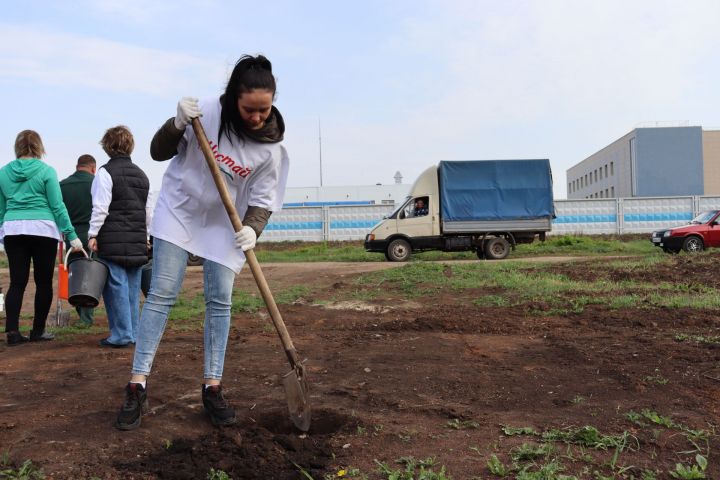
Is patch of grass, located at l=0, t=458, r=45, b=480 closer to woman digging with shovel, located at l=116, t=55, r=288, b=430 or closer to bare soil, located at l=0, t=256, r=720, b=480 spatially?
bare soil, located at l=0, t=256, r=720, b=480

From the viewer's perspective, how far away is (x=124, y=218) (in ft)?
17.6

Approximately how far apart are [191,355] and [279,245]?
2187cm

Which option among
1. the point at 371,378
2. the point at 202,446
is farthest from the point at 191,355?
the point at 202,446

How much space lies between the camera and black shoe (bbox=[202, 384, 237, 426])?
3.10m

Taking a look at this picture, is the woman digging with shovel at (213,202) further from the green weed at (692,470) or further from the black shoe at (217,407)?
the green weed at (692,470)

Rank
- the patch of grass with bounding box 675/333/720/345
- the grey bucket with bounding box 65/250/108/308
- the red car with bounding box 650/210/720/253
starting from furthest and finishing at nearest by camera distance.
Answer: the red car with bounding box 650/210/720/253 < the grey bucket with bounding box 65/250/108/308 < the patch of grass with bounding box 675/333/720/345

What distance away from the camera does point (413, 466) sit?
2520mm

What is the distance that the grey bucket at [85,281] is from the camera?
505 centimetres

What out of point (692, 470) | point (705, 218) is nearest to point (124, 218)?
point (692, 470)

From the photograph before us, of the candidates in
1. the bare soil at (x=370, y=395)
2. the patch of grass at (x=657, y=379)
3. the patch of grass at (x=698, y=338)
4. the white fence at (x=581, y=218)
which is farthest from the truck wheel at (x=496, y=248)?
the patch of grass at (x=657, y=379)

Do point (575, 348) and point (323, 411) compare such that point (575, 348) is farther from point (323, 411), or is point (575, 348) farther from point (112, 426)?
point (112, 426)

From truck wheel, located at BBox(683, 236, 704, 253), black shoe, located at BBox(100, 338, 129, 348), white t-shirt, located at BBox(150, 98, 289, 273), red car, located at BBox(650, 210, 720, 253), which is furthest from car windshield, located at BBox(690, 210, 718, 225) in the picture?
white t-shirt, located at BBox(150, 98, 289, 273)

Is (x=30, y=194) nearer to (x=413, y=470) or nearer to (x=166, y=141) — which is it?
(x=166, y=141)

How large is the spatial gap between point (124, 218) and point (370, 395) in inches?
114
